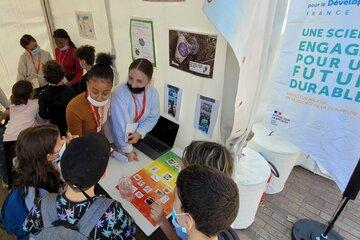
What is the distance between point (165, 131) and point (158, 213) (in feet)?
2.25

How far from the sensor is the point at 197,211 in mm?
682

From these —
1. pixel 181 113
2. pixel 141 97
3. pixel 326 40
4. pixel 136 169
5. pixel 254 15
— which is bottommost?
pixel 136 169

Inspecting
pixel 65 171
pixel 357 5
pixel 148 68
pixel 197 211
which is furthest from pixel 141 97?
pixel 357 5

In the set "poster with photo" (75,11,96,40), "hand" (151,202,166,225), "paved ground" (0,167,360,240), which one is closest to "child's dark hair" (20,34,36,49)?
"poster with photo" (75,11,96,40)

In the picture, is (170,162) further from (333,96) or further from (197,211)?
(333,96)

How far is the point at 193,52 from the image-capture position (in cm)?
131

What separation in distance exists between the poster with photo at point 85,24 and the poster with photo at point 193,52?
3.76ft

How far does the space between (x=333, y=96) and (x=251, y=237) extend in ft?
4.33

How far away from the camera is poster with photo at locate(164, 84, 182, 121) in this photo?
155cm

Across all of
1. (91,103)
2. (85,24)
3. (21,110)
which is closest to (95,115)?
(91,103)

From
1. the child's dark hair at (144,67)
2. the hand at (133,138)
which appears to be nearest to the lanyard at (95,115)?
the hand at (133,138)

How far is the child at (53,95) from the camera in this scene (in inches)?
64.1

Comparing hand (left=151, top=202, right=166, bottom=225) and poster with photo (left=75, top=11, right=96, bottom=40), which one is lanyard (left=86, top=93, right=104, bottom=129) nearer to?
hand (left=151, top=202, right=166, bottom=225)

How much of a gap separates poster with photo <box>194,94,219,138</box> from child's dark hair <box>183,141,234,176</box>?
321mm
